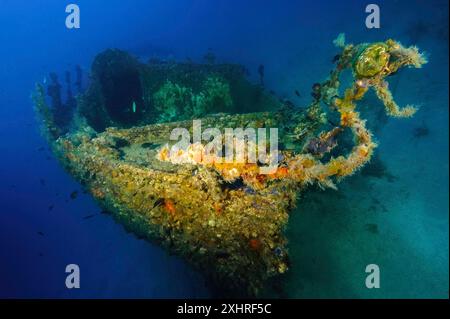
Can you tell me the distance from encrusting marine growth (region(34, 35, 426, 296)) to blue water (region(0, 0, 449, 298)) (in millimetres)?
759

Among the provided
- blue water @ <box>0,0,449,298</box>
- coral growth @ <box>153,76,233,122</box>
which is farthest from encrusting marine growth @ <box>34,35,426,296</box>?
coral growth @ <box>153,76,233,122</box>

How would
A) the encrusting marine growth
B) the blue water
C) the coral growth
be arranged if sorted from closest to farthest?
the encrusting marine growth, the blue water, the coral growth

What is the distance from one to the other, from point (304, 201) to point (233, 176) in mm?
1712

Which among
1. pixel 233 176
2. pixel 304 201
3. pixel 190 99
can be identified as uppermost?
pixel 190 99

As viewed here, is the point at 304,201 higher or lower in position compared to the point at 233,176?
lower

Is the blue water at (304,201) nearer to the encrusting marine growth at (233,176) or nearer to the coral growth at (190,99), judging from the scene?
the encrusting marine growth at (233,176)

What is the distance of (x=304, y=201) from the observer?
5809 millimetres

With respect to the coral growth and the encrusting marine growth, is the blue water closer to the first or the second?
the encrusting marine growth

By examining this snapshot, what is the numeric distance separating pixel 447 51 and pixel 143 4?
5714 cm

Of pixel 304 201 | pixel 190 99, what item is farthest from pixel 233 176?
pixel 190 99

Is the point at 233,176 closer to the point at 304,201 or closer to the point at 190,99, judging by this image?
the point at 304,201

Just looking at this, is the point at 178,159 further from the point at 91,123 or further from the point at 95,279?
the point at 95,279

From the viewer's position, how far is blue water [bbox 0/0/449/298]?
4969 millimetres
